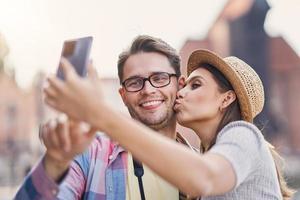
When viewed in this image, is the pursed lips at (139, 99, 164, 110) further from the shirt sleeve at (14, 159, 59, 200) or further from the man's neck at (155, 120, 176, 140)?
the shirt sleeve at (14, 159, 59, 200)

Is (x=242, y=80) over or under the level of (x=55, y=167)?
over

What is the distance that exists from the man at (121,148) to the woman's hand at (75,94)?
0.15ft

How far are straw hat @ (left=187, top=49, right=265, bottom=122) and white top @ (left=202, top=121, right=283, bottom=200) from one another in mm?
211

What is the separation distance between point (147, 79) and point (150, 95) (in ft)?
0.22

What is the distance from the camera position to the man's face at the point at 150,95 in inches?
98.0

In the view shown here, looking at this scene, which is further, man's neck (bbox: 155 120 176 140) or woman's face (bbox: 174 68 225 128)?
man's neck (bbox: 155 120 176 140)

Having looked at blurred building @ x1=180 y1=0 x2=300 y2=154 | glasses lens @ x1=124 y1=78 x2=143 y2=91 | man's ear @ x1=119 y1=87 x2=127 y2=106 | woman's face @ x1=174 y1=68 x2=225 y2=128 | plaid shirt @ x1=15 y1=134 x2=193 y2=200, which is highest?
woman's face @ x1=174 y1=68 x2=225 y2=128

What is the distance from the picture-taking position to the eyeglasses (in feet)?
8.26

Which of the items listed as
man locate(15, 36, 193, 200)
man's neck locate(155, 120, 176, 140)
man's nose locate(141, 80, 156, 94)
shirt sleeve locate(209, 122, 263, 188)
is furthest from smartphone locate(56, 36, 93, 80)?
man's neck locate(155, 120, 176, 140)

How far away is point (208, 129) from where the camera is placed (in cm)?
211

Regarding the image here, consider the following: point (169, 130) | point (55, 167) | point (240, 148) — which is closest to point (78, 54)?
Result: point (55, 167)

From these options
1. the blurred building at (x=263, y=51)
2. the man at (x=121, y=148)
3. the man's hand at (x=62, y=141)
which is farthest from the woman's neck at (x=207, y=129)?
the blurred building at (x=263, y=51)

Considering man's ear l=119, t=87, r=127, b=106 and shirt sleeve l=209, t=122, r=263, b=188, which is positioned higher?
shirt sleeve l=209, t=122, r=263, b=188

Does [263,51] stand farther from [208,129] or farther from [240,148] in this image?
[240,148]
